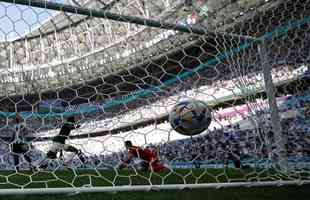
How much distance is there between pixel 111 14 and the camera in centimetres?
265

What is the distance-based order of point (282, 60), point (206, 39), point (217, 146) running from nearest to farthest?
1. point (206, 39)
2. point (282, 60)
3. point (217, 146)

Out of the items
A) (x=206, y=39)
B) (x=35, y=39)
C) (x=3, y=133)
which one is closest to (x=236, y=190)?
(x=206, y=39)

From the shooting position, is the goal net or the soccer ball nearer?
the goal net

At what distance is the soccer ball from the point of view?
2820 millimetres

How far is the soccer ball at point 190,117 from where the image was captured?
2.82 meters

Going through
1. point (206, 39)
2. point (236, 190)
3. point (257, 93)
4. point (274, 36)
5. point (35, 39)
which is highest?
point (35, 39)

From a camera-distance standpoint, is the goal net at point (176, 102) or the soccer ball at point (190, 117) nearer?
the goal net at point (176, 102)

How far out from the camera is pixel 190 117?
285 centimetres

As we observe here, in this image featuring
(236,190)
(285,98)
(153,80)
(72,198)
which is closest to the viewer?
(72,198)

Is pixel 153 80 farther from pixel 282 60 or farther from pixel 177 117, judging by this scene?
pixel 282 60

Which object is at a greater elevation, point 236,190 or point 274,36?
point 274,36

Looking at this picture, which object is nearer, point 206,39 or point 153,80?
point 206,39

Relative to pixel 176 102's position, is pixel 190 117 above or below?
below

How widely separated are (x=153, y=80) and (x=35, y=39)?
23.4 m
